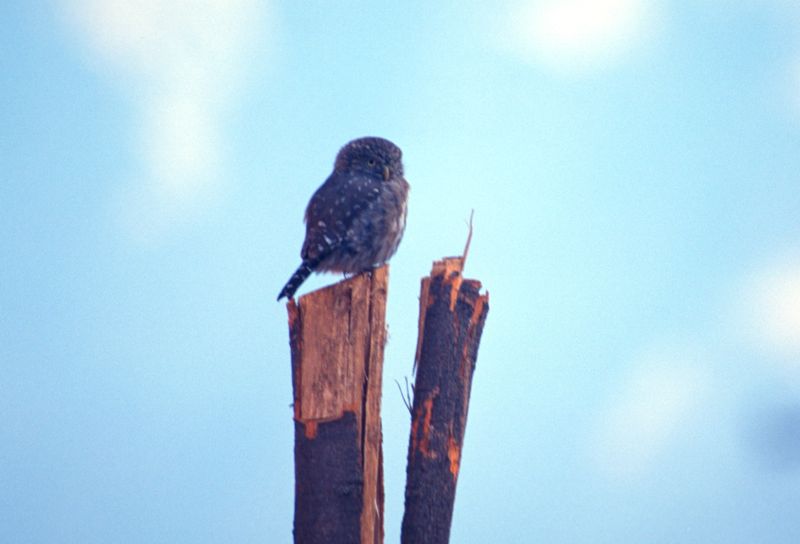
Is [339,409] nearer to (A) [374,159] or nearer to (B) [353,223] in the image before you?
(B) [353,223]

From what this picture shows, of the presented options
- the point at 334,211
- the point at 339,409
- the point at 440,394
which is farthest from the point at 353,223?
the point at 339,409

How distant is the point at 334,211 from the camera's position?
581 cm

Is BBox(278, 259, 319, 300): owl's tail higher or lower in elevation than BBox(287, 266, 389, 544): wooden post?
higher

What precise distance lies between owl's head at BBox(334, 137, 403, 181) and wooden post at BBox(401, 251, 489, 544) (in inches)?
76.9

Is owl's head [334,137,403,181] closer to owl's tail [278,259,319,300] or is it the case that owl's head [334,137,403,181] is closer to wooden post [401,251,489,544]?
owl's tail [278,259,319,300]

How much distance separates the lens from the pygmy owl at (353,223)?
5684 mm

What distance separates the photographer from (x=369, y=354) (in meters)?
4.13

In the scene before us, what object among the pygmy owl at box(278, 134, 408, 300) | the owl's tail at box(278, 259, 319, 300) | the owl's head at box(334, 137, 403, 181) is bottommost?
the owl's tail at box(278, 259, 319, 300)

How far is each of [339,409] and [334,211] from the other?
7.07 ft

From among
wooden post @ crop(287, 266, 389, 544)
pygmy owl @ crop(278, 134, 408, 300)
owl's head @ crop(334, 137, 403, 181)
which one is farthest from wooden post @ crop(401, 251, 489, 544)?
owl's head @ crop(334, 137, 403, 181)

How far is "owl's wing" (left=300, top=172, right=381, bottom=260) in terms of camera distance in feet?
18.6

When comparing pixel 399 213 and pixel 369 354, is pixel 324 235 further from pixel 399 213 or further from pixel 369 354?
pixel 369 354

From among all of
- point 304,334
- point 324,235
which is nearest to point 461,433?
point 304,334

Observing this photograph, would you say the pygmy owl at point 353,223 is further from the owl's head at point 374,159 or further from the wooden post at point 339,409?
the wooden post at point 339,409
